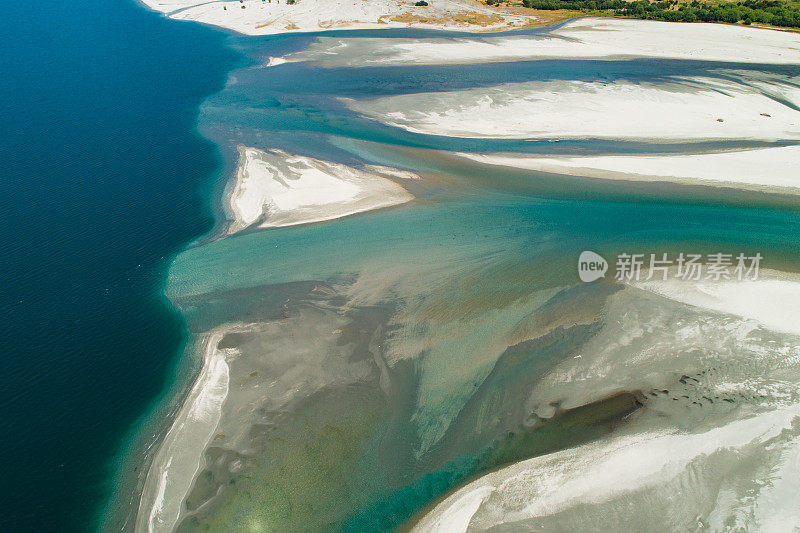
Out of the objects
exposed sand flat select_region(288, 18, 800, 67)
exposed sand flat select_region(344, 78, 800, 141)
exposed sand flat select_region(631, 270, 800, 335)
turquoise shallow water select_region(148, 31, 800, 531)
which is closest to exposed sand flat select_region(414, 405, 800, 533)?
turquoise shallow water select_region(148, 31, 800, 531)

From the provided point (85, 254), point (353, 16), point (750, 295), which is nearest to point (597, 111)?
point (750, 295)

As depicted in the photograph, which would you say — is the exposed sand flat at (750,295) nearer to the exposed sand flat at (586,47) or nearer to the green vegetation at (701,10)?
the exposed sand flat at (586,47)

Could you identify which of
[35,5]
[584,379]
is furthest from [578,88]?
[35,5]

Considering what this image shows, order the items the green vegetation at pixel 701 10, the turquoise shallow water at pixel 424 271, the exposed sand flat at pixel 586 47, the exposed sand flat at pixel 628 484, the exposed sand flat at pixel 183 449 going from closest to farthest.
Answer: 1. the exposed sand flat at pixel 628 484
2. the exposed sand flat at pixel 183 449
3. the turquoise shallow water at pixel 424 271
4. the exposed sand flat at pixel 586 47
5. the green vegetation at pixel 701 10

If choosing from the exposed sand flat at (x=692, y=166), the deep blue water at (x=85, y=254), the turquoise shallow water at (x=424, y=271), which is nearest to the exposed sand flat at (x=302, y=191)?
the turquoise shallow water at (x=424, y=271)

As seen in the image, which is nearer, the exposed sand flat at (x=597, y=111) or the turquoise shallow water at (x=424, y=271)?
the turquoise shallow water at (x=424, y=271)

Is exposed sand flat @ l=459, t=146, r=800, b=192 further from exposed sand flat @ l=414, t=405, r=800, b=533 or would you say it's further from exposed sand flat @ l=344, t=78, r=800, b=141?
exposed sand flat @ l=414, t=405, r=800, b=533

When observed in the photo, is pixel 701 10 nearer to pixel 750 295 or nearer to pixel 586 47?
pixel 586 47

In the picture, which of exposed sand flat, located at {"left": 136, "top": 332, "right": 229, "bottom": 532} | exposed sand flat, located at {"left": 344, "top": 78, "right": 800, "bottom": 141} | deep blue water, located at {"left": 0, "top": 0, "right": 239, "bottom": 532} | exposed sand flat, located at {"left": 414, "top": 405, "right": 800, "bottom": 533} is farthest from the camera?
exposed sand flat, located at {"left": 344, "top": 78, "right": 800, "bottom": 141}
